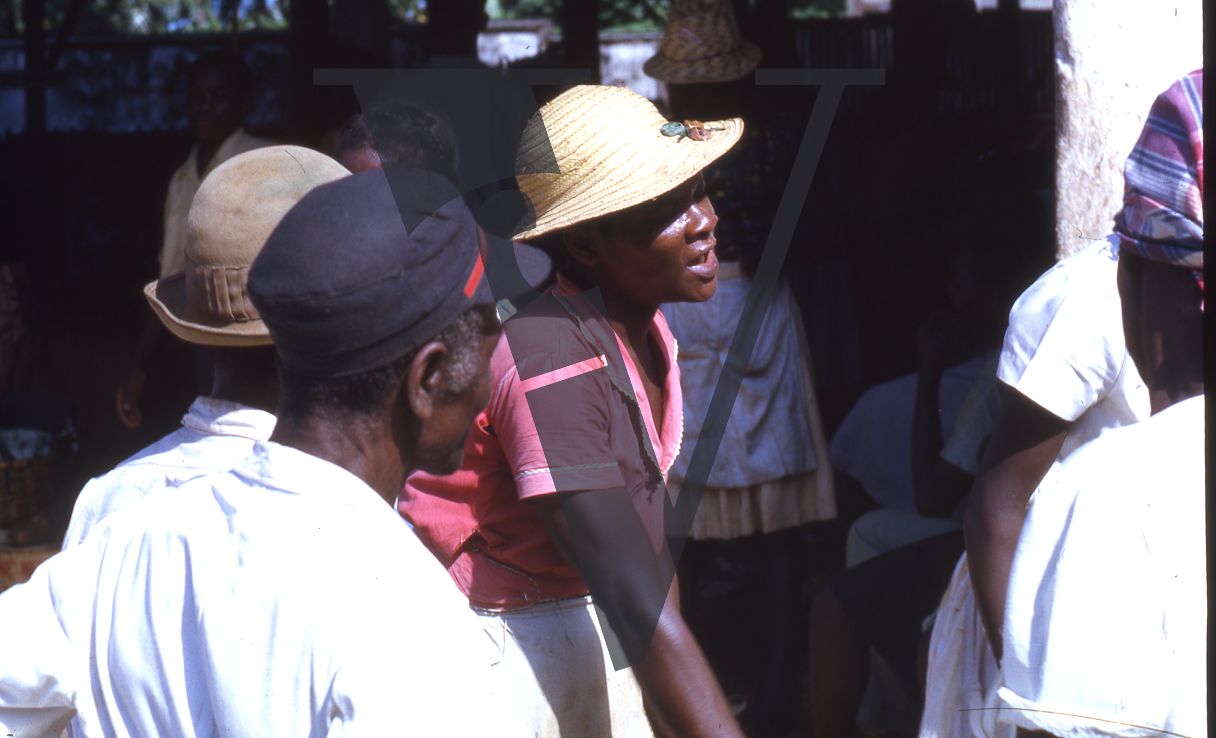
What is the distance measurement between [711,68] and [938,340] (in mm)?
1867

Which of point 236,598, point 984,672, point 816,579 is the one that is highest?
point 236,598

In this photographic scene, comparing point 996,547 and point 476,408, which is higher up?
point 476,408

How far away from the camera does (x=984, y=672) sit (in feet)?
7.64

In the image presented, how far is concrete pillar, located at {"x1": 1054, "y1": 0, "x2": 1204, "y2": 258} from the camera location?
274 centimetres

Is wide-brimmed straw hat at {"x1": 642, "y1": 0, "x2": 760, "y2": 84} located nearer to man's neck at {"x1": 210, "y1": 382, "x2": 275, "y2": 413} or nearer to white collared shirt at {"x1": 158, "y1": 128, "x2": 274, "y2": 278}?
white collared shirt at {"x1": 158, "y1": 128, "x2": 274, "y2": 278}

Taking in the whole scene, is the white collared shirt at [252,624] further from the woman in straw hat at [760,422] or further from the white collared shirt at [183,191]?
the white collared shirt at [183,191]

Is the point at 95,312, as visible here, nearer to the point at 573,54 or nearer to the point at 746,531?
the point at 573,54

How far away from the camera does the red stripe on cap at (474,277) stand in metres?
1.49

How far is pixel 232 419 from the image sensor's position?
6.72 ft

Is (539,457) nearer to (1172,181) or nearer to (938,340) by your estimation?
(1172,181)

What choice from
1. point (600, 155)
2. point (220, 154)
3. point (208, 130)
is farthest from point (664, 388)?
point (208, 130)

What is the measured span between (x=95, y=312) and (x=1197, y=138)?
6.81 meters

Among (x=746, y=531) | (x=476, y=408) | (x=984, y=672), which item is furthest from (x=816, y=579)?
(x=476, y=408)

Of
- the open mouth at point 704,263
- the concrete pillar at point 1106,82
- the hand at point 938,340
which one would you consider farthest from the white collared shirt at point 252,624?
the hand at point 938,340
